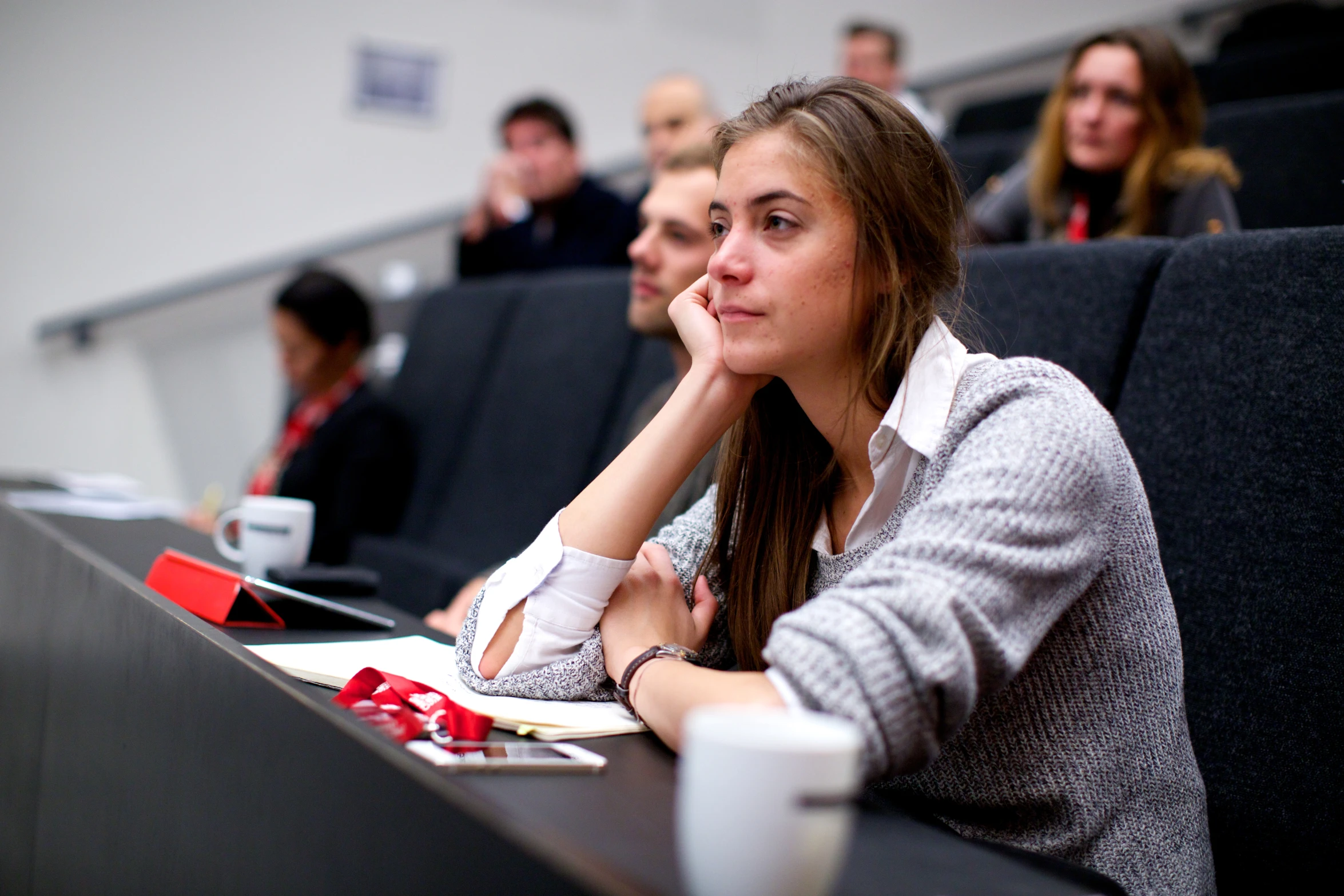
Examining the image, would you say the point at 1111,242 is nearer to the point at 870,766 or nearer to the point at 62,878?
the point at 870,766

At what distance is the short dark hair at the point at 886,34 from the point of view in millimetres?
3469

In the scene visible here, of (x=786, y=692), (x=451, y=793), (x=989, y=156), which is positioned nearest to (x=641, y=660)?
(x=786, y=692)

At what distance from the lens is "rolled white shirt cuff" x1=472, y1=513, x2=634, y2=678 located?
0.90 m

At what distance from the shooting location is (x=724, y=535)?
1015 mm

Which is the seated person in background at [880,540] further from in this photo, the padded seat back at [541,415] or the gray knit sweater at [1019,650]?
the padded seat back at [541,415]

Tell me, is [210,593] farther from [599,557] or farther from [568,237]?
[568,237]

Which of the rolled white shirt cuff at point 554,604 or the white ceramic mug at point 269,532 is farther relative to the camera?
the white ceramic mug at point 269,532

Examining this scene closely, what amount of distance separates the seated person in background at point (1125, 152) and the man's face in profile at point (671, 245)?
777 mm

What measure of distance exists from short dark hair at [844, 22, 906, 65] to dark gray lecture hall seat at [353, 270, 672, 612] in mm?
1523

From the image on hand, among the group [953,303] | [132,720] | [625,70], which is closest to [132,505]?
[132,720]

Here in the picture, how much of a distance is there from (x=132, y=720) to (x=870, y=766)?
620mm

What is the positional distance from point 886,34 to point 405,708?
3.23 metres

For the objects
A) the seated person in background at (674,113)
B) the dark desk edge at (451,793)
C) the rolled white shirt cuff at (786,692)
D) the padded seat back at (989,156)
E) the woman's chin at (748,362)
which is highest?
the seated person in background at (674,113)

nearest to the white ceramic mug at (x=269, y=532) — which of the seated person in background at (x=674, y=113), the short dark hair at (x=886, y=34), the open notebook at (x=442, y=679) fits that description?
the open notebook at (x=442, y=679)
